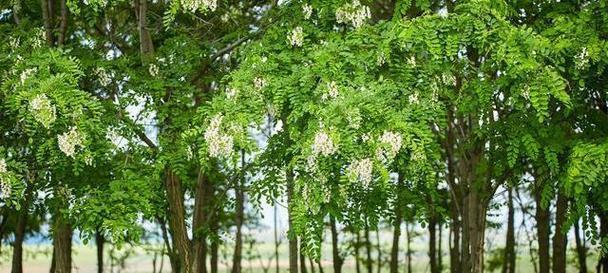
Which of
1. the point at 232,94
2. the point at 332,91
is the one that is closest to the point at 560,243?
the point at 332,91

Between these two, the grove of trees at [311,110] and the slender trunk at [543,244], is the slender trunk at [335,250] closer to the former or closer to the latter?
the slender trunk at [543,244]

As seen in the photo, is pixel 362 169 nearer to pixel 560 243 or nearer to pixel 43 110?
pixel 43 110

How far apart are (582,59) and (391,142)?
2383 millimetres

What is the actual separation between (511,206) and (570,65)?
36.4 ft

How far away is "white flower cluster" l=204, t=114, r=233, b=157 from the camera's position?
23.4 feet

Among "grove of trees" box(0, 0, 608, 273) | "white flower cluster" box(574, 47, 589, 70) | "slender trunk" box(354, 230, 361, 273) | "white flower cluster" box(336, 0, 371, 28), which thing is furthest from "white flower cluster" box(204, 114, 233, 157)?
"slender trunk" box(354, 230, 361, 273)

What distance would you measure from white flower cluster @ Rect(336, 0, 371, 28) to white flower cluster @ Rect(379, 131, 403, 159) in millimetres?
1918

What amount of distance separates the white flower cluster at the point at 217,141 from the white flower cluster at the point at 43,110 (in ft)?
4.71

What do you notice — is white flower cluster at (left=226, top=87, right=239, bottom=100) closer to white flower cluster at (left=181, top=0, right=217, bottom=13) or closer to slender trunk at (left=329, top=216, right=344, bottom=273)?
white flower cluster at (left=181, top=0, right=217, bottom=13)

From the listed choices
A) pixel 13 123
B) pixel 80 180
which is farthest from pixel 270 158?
pixel 13 123

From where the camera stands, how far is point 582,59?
7.75 metres

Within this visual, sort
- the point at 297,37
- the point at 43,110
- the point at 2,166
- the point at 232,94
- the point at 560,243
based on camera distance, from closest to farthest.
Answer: the point at 43,110 < the point at 232,94 < the point at 2,166 < the point at 297,37 < the point at 560,243

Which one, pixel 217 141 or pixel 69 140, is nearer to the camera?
pixel 217 141

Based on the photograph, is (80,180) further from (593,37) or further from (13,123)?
(593,37)
